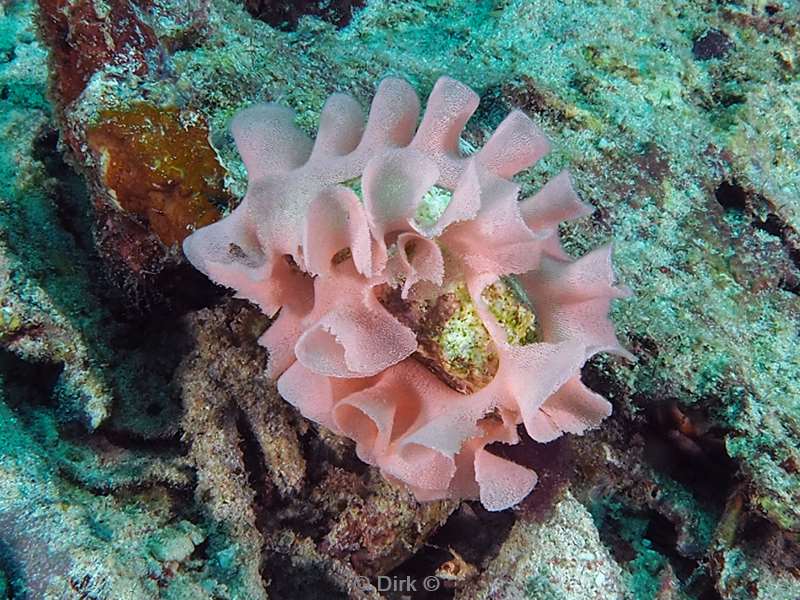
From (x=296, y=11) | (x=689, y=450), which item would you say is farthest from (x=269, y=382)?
(x=296, y=11)

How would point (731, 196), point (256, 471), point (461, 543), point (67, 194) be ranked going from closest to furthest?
point (256, 471)
point (461, 543)
point (67, 194)
point (731, 196)

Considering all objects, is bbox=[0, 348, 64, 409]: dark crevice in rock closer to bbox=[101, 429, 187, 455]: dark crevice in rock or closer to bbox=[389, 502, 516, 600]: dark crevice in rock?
bbox=[101, 429, 187, 455]: dark crevice in rock

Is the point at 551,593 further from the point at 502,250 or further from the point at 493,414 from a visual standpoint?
the point at 502,250

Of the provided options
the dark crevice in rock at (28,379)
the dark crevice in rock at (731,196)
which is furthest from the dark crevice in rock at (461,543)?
the dark crevice in rock at (731,196)

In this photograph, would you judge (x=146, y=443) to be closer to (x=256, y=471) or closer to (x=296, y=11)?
(x=256, y=471)

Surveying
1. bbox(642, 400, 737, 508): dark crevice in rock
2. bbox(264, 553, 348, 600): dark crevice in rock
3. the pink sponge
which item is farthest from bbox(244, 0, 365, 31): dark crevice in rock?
bbox(264, 553, 348, 600): dark crevice in rock

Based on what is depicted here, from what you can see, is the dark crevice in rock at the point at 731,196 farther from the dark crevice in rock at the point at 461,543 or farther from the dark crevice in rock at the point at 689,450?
the dark crevice in rock at the point at 461,543

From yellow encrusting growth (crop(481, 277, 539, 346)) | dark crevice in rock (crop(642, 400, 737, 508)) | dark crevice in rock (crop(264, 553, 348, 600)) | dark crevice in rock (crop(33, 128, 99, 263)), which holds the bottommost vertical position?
dark crevice in rock (crop(264, 553, 348, 600))
